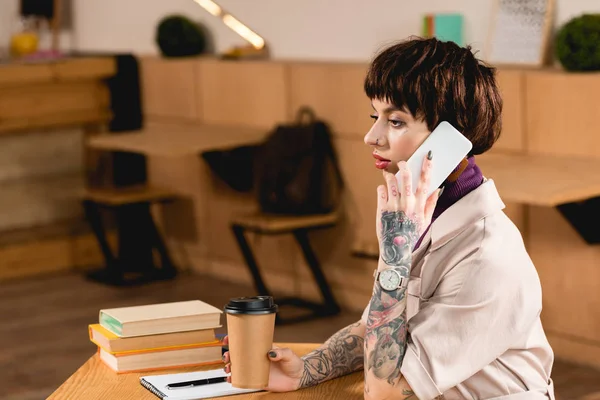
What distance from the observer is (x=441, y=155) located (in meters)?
1.72

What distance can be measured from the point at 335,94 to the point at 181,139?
2.78ft

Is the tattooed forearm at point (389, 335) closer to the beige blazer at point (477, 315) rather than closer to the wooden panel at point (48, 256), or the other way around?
the beige blazer at point (477, 315)

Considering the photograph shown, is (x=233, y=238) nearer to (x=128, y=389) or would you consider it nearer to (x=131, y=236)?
(x=131, y=236)

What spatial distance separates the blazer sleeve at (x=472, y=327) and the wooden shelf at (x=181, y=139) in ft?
11.5

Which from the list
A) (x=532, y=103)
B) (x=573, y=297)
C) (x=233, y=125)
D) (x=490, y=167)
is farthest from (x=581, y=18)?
(x=233, y=125)

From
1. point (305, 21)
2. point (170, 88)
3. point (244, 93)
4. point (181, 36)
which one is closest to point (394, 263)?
point (305, 21)

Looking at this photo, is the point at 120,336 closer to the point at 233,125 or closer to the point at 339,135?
the point at 339,135

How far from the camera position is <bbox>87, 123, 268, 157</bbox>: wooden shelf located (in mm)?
5177

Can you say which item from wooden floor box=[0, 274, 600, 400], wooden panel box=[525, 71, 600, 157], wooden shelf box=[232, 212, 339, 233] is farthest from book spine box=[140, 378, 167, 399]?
wooden shelf box=[232, 212, 339, 233]

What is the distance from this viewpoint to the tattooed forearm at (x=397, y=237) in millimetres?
1702

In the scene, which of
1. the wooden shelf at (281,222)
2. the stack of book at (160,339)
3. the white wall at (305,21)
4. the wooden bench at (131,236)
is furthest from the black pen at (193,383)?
the wooden bench at (131,236)

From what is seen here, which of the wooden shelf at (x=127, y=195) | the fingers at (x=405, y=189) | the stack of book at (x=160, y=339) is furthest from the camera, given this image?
the wooden shelf at (x=127, y=195)

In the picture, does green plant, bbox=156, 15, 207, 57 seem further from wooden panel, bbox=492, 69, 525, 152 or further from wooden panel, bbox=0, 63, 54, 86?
wooden panel, bbox=492, 69, 525, 152

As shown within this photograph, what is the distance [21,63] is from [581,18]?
356 cm
